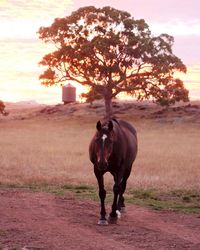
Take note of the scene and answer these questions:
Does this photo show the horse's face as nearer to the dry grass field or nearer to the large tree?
the dry grass field

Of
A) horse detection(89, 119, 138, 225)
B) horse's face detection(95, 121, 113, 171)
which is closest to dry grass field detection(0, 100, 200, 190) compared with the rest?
horse detection(89, 119, 138, 225)

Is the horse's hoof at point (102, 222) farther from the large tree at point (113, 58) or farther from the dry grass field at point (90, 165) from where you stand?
the large tree at point (113, 58)

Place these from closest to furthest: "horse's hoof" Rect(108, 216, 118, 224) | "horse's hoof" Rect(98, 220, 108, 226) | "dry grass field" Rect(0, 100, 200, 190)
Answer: "horse's hoof" Rect(98, 220, 108, 226)
"horse's hoof" Rect(108, 216, 118, 224)
"dry grass field" Rect(0, 100, 200, 190)

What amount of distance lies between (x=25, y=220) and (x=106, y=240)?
7.12 ft

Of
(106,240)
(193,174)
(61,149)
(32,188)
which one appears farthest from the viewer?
(61,149)

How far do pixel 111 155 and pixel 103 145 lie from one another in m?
0.82

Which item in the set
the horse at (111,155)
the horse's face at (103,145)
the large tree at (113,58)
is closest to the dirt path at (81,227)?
the horse at (111,155)

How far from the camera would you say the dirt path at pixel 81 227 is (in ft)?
28.2

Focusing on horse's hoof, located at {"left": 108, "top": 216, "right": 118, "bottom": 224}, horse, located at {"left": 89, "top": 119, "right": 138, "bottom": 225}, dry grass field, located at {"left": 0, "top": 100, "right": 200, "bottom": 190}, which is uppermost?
horse, located at {"left": 89, "top": 119, "right": 138, "bottom": 225}

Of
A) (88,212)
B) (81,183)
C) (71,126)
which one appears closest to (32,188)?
(81,183)

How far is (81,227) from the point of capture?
9938 mm

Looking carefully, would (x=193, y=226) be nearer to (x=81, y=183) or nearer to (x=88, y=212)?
(x=88, y=212)

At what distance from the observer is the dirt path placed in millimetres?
8602

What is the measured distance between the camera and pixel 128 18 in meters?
53.7
